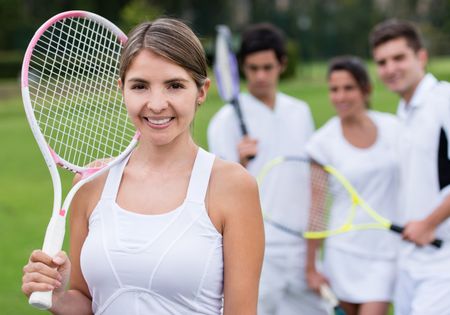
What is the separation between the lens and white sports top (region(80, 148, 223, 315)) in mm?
2658

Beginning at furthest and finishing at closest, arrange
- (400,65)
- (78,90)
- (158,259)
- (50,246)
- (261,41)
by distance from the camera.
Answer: (261,41) < (400,65) < (78,90) < (50,246) < (158,259)

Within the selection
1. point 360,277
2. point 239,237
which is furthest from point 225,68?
point 239,237

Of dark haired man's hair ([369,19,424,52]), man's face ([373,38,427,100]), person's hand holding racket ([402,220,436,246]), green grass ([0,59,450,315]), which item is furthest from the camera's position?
green grass ([0,59,450,315])

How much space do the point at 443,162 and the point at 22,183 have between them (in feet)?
35.6

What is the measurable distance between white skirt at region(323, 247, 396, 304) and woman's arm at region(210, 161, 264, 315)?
2734 mm

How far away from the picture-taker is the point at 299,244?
5645mm

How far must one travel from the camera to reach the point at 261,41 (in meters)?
5.75

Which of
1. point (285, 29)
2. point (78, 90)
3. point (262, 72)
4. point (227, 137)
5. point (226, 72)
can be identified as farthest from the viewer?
point (285, 29)

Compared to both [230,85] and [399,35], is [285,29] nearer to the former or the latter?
[230,85]

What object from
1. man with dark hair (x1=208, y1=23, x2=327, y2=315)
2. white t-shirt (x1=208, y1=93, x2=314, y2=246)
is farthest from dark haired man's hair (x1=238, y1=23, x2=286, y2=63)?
white t-shirt (x1=208, y1=93, x2=314, y2=246)

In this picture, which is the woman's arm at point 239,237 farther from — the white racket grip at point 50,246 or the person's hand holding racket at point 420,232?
the person's hand holding racket at point 420,232

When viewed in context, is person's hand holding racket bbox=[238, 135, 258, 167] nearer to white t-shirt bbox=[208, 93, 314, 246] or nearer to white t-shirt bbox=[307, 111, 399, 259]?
white t-shirt bbox=[208, 93, 314, 246]

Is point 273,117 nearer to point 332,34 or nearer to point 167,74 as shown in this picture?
point 167,74

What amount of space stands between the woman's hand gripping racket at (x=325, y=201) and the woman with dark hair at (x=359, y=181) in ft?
0.10
